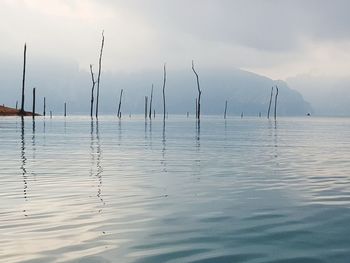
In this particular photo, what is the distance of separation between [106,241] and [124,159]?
1205 cm

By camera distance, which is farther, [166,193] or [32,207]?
[166,193]

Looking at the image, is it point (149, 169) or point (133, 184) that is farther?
point (149, 169)

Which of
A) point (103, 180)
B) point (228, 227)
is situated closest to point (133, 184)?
point (103, 180)

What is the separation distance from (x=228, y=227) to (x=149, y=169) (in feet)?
26.2

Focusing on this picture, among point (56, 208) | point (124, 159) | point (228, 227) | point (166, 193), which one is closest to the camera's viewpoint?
point (228, 227)

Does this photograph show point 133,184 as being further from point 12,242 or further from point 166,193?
point 12,242

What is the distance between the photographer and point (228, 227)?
722 cm

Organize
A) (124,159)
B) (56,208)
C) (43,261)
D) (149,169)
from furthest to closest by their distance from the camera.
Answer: (124,159) → (149,169) → (56,208) → (43,261)

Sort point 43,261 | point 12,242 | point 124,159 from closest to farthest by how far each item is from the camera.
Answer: point 43,261 < point 12,242 < point 124,159

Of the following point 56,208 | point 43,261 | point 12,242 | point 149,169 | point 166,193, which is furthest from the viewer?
point 149,169

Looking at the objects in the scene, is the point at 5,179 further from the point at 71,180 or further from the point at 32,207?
the point at 32,207

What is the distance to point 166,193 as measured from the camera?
33.9ft

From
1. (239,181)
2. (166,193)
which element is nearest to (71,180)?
(166,193)

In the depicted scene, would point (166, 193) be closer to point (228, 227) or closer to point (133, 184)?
point (133, 184)
